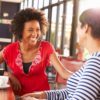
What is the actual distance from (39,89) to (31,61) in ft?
0.83

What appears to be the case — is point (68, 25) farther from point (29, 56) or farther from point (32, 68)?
point (32, 68)

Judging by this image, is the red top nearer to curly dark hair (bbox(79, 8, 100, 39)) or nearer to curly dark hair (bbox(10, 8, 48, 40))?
curly dark hair (bbox(10, 8, 48, 40))

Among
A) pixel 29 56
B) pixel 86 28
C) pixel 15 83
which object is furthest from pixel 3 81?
pixel 86 28

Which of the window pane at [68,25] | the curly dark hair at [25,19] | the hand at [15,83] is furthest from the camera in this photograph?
the window pane at [68,25]

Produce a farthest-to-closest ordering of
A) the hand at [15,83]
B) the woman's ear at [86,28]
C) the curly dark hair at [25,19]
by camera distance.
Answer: the curly dark hair at [25,19] → the hand at [15,83] → the woman's ear at [86,28]

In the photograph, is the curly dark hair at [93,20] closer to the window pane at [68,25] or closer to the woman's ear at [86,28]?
the woman's ear at [86,28]

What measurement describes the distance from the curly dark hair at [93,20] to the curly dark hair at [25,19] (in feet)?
4.38

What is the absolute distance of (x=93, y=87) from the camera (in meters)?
1.22

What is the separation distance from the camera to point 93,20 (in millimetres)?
1313

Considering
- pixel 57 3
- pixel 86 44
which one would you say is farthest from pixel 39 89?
pixel 57 3

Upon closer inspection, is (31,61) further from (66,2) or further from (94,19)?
(66,2)

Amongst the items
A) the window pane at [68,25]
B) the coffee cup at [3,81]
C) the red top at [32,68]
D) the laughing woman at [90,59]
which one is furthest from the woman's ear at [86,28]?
the window pane at [68,25]

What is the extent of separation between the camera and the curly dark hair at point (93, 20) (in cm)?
Answer: 130

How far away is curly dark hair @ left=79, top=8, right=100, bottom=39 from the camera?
1297 mm
